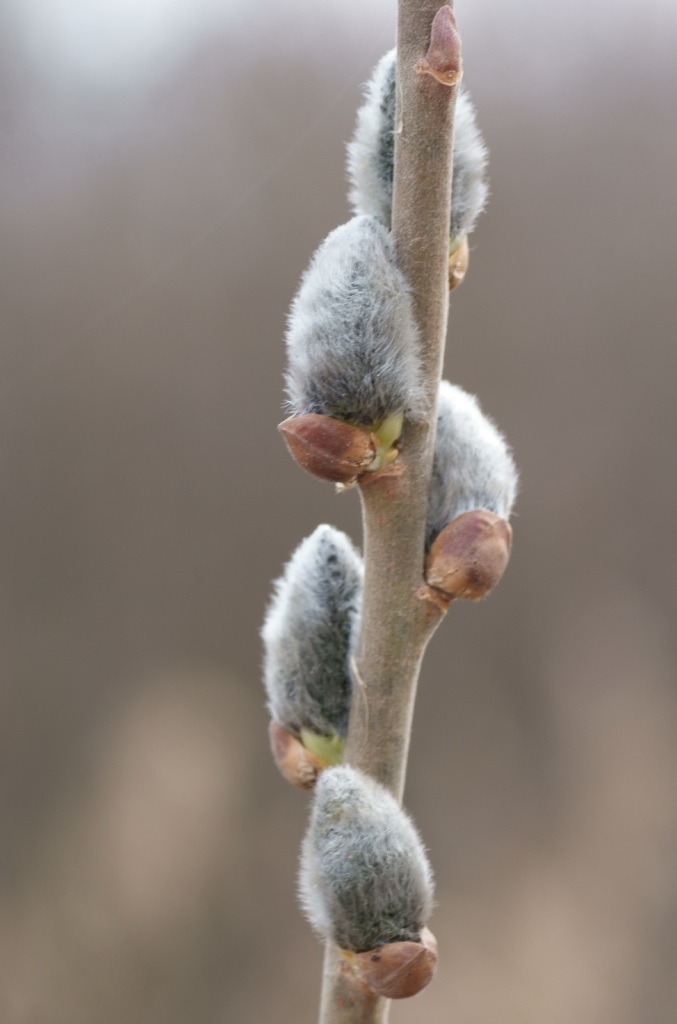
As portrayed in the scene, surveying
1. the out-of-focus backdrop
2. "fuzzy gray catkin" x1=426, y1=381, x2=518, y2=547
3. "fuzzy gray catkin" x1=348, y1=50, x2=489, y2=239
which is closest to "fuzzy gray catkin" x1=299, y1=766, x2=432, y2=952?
"fuzzy gray catkin" x1=426, y1=381, x2=518, y2=547

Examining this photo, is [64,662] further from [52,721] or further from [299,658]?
[299,658]

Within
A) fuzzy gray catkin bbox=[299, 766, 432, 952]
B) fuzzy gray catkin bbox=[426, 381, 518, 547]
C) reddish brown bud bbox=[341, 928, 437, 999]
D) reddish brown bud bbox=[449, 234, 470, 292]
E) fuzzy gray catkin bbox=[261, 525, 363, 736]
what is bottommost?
reddish brown bud bbox=[341, 928, 437, 999]

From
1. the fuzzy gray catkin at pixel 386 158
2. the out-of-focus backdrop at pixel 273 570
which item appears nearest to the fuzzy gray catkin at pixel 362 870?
the fuzzy gray catkin at pixel 386 158

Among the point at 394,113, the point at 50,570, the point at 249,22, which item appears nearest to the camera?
the point at 394,113

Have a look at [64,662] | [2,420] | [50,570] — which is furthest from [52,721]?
[2,420]

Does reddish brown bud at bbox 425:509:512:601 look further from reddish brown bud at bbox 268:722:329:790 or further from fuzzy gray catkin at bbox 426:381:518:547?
reddish brown bud at bbox 268:722:329:790

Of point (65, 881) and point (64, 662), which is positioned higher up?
point (64, 662)
